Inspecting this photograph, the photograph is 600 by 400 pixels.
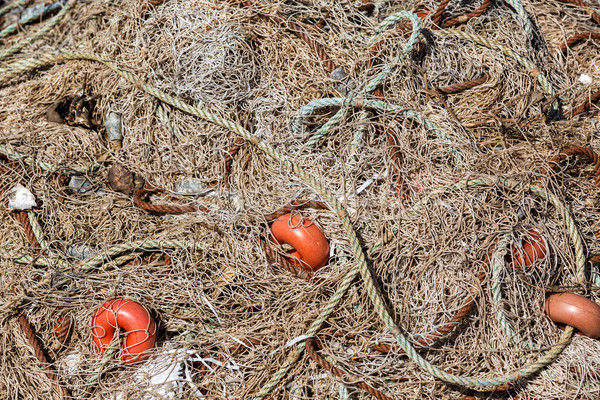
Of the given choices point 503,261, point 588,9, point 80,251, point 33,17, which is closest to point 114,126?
point 80,251

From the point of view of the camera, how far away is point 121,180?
313 cm

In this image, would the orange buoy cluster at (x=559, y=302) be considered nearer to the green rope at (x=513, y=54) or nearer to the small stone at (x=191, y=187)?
the green rope at (x=513, y=54)

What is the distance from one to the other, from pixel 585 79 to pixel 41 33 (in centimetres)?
372

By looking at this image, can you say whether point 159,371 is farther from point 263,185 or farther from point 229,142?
point 229,142

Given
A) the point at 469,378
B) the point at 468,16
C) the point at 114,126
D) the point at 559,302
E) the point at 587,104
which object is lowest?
the point at 469,378

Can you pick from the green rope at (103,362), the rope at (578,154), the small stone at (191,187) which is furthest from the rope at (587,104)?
the green rope at (103,362)

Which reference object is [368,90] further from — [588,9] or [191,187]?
[588,9]

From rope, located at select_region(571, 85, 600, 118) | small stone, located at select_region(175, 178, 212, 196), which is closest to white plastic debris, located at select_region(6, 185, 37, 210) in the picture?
small stone, located at select_region(175, 178, 212, 196)

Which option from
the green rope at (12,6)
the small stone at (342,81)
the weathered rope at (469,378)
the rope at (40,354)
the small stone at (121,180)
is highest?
the green rope at (12,6)

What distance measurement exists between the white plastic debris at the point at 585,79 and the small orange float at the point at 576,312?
141 centimetres

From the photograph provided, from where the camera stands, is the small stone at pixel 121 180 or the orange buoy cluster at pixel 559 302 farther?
the small stone at pixel 121 180

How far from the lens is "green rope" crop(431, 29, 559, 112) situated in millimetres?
3033

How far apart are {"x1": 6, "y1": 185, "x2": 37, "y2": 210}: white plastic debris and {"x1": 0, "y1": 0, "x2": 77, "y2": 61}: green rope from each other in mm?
1152

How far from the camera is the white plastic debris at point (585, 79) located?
3.21m
